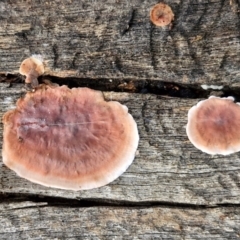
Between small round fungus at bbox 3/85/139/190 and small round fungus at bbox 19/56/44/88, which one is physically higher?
small round fungus at bbox 19/56/44/88

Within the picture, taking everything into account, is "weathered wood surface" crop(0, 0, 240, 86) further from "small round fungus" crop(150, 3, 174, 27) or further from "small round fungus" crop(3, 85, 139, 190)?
"small round fungus" crop(3, 85, 139, 190)

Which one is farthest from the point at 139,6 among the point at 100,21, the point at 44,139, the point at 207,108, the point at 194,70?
the point at 44,139

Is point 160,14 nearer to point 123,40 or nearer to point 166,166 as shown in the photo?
point 123,40

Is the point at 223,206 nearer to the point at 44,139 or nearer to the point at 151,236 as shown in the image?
the point at 151,236

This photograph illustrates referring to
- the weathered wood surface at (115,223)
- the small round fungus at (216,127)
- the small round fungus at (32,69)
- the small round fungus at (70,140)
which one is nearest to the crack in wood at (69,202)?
the weathered wood surface at (115,223)

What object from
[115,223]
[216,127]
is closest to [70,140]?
[115,223]

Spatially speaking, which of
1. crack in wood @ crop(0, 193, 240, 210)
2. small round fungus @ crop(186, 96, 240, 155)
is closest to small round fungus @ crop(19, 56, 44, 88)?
crack in wood @ crop(0, 193, 240, 210)

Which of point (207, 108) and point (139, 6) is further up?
point (139, 6)
